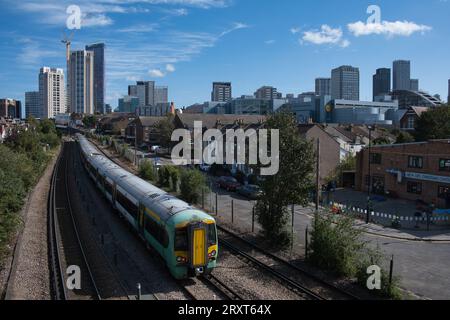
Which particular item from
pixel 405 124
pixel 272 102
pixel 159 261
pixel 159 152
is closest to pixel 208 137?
pixel 159 152

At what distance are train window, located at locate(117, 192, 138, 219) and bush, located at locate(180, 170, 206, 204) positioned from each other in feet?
20.9

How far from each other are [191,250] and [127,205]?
8.46m

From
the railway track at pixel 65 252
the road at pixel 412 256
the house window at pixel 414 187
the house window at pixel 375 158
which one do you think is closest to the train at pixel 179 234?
the railway track at pixel 65 252

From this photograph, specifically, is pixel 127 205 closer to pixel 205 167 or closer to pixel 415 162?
pixel 415 162

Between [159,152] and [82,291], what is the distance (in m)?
58.3

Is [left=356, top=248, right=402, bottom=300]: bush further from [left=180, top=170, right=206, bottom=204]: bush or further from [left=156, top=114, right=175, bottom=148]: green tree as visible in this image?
[left=156, top=114, right=175, bottom=148]: green tree

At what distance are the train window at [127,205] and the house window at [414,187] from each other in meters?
24.6

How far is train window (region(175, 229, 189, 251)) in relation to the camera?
1459 centimetres

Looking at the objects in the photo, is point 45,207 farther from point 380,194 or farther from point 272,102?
point 272,102

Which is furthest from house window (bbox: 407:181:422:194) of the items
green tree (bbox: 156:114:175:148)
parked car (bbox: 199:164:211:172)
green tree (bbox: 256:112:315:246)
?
green tree (bbox: 156:114:175:148)

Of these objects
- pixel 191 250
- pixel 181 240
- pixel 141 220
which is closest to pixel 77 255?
pixel 141 220

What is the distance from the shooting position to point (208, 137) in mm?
60750

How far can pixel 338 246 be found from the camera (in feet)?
53.4

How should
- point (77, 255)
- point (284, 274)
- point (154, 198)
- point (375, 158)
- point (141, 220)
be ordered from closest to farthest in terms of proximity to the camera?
point (284, 274) → point (154, 198) → point (77, 255) → point (141, 220) → point (375, 158)
